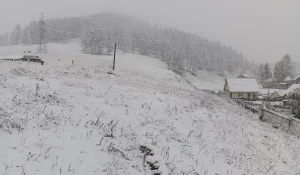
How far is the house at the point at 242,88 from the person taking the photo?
65812mm

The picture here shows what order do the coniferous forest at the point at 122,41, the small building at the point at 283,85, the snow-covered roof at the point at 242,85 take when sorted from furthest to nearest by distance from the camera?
the coniferous forest at the point at 122,41, the small building at the point at 283,85, the snow-covered roof at the point at 242,85

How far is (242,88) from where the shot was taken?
66188 mm

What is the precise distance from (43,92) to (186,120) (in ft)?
23.3

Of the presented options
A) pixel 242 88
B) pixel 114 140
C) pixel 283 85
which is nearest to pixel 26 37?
pixel 242 88

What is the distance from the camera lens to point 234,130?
1352 centimetres

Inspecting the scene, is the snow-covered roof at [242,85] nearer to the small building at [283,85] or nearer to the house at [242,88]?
the house at [242,88]

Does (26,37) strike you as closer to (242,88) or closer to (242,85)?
(242,85)

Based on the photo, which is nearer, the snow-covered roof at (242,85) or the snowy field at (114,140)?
the snowy field at (114,140)

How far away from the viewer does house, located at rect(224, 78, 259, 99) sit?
65.8 m

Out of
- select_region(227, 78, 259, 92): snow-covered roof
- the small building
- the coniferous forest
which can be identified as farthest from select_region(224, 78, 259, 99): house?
the coniferous forest

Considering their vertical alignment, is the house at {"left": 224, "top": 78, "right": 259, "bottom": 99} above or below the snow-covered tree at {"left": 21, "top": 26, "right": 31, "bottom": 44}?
below

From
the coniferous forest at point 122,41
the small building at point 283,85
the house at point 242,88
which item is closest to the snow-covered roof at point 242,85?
the house at point 242,88

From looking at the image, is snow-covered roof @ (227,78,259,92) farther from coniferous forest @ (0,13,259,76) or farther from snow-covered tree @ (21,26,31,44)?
snow-covered tree @ (21,26,31,44)

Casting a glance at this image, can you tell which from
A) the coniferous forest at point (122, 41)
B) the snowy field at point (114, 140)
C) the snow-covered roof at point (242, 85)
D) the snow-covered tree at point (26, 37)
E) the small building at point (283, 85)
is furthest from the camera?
the snow-covered tree at point (26, 37)
